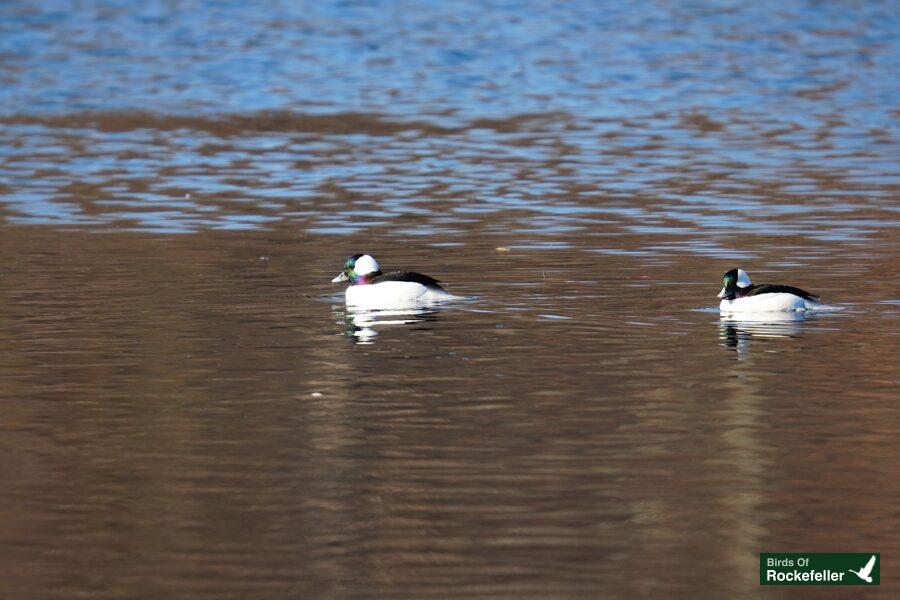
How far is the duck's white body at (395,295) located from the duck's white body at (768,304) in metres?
2.58

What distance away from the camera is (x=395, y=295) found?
17234 millimetres

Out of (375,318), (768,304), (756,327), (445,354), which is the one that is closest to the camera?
(445,354)

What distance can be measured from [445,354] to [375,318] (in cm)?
229

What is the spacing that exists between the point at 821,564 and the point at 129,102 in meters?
33.6

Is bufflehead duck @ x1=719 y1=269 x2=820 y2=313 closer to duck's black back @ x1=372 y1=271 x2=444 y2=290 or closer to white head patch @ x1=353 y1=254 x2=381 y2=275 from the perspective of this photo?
duck's black back @ x1=372 y1=271 x2=444 y2=290

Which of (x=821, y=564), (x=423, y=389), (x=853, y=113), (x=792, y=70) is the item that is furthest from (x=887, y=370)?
(x=792, y=70)

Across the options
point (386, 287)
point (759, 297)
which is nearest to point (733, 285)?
point (759, 297)

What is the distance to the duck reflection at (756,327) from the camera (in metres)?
15.3

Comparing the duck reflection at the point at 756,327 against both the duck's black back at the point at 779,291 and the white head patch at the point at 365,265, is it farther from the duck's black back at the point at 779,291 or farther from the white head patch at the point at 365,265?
the white head patch at the point at 365,265

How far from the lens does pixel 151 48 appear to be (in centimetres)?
5522

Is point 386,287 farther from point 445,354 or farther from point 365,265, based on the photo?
point 445,354

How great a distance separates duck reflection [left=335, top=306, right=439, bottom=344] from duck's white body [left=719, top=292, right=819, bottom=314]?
255 centimetres

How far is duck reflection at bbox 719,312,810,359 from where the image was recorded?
50.1 ft

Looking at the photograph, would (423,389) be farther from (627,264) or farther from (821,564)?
(627,264)
